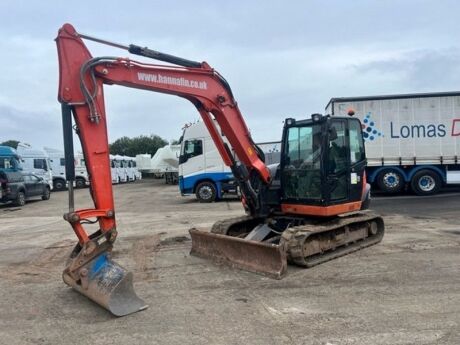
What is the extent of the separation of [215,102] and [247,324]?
3.90 m

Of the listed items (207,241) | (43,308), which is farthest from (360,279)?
(43,308)

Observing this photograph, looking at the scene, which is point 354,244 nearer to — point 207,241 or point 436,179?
point 207,241

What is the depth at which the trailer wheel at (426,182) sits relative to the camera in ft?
58.6

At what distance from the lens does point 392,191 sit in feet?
59.5

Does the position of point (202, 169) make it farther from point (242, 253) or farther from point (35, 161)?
point (35, 161)

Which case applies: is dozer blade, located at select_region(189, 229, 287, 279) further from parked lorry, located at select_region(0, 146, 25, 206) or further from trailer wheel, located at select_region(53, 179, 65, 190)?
trailer wheel, located at select_region(53, 179, 65, 190)

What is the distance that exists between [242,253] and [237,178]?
1520mm

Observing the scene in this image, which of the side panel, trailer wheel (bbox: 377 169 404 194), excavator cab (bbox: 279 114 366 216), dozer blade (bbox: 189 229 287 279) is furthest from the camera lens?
trailer wheel (bbox: 377 169 404 194)

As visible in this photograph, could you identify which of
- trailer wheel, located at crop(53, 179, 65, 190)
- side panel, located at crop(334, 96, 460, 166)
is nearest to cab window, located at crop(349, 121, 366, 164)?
side panel, located at crop(334, 96, 460, 166)

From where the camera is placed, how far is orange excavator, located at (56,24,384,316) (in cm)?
567

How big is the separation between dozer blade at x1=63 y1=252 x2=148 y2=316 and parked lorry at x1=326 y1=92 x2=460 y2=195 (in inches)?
544

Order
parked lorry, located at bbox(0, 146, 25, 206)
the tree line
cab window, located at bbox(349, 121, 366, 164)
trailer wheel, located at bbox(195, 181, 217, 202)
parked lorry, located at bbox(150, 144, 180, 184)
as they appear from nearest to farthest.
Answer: cab window, located at bbox(349, 121, 366, 164) < trailer wheel, located at bbox(195, 181, 217, 202) < parked lorry, located at bbox(0, 146, 25, 206) < parked lorry, located at bbox(150, 144, 180, 184) < the tree line

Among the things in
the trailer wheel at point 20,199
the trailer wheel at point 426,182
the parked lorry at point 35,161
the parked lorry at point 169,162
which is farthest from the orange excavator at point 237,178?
the parked lorry at point 169,162

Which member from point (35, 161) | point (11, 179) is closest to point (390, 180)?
point (11, 179)
